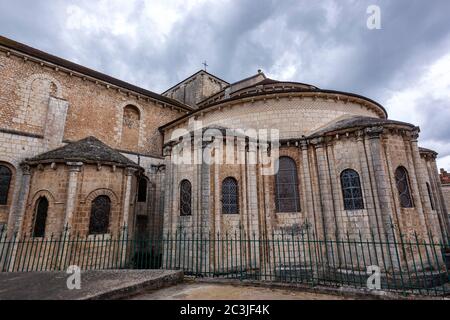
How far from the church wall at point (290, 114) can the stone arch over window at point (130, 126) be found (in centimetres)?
701

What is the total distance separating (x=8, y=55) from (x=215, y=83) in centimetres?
1615

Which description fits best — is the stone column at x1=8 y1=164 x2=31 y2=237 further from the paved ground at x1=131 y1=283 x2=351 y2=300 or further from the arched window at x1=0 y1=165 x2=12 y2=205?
the paved ground at x1=131 y1=283 x2=351 y2=300

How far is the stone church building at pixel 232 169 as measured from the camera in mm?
10031

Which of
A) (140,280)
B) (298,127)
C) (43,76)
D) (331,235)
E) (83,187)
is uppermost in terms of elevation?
(43,76)

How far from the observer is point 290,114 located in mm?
12484

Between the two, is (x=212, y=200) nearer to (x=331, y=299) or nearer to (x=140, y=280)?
(x=140, y=280)

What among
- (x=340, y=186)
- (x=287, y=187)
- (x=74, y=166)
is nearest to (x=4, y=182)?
(x=74, y=166)

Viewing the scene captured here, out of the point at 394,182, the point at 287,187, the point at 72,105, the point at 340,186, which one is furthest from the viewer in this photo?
the point at 72,105

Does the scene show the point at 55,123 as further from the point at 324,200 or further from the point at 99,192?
the point at 324,200

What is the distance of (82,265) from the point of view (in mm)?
10062

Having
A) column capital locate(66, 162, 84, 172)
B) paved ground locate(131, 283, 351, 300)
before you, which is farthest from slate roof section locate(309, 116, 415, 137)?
column capital locate(66, 162, 84, 172)

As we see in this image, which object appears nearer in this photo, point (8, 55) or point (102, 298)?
point (102, 298)

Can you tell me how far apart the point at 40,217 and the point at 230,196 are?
850 cm

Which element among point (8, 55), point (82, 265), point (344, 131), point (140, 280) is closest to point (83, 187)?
point (82, 265)
